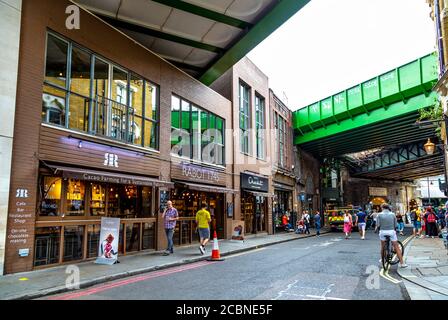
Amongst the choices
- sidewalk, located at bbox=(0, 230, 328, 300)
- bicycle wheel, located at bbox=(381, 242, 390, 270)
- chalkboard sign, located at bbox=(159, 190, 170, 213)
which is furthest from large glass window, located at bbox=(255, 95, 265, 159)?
bicycle wheel, located at bbox=(381, 242, 390, 270)

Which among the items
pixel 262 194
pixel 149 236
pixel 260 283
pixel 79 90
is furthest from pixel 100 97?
pixel 262 194

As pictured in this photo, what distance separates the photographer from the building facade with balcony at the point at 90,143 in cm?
902

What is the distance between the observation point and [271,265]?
407 inches

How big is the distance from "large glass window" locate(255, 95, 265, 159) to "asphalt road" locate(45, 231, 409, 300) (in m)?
13.6

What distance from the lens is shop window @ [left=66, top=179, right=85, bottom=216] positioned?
1027cm

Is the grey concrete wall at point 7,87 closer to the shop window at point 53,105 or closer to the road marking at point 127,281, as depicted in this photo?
the shop window at point 53,105

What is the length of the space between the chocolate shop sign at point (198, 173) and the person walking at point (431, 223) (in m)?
12.0

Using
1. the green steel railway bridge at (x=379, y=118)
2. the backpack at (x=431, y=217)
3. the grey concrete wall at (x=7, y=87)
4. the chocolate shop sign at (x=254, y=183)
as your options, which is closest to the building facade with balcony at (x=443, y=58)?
the green steel railway bridge at (x=379, y=118)

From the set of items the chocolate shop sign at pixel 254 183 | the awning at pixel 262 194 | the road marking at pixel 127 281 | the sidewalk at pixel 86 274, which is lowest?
the road marking at pixel 127 281

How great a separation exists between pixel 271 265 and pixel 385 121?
677 inches

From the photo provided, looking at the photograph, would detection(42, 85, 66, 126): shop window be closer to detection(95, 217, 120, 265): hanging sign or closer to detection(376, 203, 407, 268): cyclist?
detection(95, 217, 120, 265): hanging sign

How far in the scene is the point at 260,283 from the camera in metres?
7.65

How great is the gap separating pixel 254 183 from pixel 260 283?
14355 mm

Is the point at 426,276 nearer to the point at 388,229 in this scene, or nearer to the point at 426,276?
the point at 426,276
